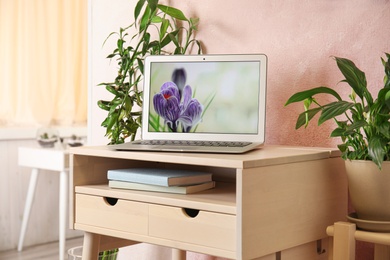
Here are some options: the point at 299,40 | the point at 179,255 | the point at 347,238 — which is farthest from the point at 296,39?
the point at 179,255

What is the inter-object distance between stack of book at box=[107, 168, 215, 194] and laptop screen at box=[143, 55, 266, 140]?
158mm

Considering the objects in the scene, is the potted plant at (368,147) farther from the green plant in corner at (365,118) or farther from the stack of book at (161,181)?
the stack of book at (161,181)

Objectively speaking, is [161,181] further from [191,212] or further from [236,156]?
[236,156]

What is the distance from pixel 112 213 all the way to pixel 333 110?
635mm

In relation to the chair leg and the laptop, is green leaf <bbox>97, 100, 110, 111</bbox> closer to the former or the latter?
the laptop

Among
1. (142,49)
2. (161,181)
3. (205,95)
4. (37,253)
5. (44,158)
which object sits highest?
(142,49)

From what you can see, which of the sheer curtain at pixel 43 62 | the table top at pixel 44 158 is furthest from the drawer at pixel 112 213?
the sheer curtain at pixel 43 62

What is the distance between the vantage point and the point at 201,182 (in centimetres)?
162

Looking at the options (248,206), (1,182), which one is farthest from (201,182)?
(1,182)

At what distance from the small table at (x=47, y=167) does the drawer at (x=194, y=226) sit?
190 centimetres

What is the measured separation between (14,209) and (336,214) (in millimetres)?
2471

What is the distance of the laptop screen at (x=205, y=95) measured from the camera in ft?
5.56

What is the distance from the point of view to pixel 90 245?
1.78 meters

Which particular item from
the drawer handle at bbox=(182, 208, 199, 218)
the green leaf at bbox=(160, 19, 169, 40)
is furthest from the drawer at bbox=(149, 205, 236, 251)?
the green leaf at bbox=(160, 19, 169, 40)
